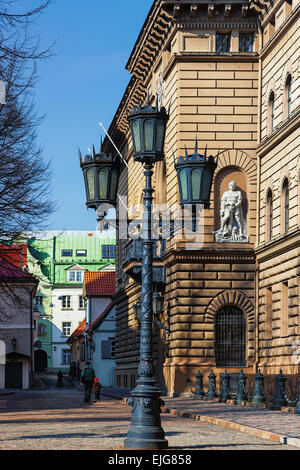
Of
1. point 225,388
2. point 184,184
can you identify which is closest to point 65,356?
point 225,388

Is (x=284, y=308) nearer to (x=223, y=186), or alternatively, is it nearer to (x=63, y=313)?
(x=223, y=186)

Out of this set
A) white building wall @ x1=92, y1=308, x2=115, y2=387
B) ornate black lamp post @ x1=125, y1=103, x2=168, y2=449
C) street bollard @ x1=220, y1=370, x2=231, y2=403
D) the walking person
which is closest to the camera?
ornate black lamp post @ x1=125, y1=103, x2=168, y2=449

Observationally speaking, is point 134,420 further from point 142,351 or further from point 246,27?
point 246,27

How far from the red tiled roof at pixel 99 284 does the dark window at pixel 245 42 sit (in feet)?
148

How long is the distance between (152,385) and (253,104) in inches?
965

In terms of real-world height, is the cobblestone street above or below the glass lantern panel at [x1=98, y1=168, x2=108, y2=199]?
below

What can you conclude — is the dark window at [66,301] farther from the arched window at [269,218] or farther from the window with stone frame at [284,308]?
the window with stone frame at [284,308]

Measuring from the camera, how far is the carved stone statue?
1550 inches

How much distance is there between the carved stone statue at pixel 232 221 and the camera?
129 feet

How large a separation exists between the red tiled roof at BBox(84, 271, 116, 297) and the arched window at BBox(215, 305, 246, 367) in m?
44.0

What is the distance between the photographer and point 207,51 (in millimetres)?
39844

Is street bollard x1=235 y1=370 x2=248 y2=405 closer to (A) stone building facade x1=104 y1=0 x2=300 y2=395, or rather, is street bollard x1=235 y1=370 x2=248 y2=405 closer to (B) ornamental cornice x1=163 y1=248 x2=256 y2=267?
(A) stone building facade x1=104 y1=0 x2=300 y2=395

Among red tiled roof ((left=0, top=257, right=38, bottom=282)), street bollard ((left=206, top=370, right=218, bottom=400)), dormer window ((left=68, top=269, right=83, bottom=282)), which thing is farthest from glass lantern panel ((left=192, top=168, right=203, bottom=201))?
dormer window ((left=68, top=269, right=83, bottom=282))
